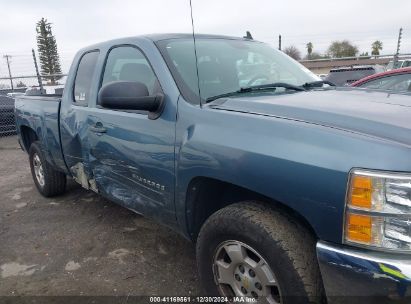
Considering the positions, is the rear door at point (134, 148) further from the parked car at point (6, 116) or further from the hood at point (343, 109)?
the parked car at point (6, 116)

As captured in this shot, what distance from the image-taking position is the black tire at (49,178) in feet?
15.2

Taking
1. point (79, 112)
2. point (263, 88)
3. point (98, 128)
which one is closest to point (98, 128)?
point (98, 128)

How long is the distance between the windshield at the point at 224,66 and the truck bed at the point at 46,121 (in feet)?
5.66

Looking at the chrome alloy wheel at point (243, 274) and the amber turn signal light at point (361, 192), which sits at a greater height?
the amber turn signal light at point (361, 192)

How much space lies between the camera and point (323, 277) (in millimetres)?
1712

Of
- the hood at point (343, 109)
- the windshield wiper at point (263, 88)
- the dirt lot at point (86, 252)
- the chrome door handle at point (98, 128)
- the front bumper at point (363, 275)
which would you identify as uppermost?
the windshield wiper at point (263, 88)

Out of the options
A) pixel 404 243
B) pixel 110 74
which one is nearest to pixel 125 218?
pixel 110 74

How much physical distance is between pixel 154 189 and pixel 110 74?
1.20m

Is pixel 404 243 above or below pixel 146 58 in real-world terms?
below

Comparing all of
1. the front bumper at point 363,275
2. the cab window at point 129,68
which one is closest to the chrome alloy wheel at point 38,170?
the cab window at point 129,68

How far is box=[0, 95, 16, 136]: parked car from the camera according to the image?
397 inches

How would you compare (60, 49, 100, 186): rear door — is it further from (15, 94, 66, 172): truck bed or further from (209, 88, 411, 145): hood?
(209, 88, 411, 145): hood

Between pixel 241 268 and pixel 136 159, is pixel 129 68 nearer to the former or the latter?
pixel 136 159

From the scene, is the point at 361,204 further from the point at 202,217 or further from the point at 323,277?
the point at 202,217
